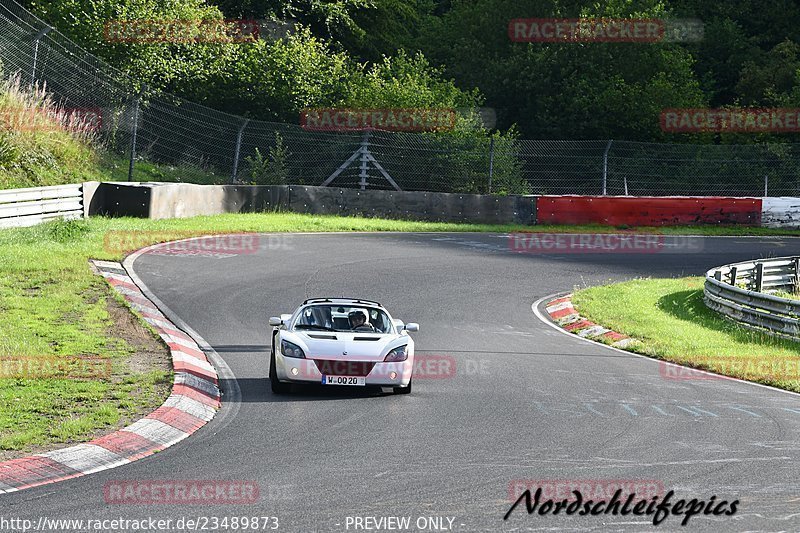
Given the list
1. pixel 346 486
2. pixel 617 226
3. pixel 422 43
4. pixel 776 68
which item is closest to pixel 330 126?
pixel 617 226

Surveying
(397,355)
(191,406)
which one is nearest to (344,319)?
(397,355)

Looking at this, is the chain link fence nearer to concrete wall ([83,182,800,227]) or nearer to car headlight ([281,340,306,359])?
concrete wall ([83,182,800,227])

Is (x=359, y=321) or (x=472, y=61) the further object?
(x=472, y=61)

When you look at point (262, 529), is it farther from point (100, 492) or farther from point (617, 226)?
point (617, 226)

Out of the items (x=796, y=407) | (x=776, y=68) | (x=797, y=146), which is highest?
(x=776, y=68)

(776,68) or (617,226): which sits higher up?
(776,68)

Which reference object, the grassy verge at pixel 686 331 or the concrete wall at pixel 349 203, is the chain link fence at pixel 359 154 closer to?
the concrete wall at pixel 349 203

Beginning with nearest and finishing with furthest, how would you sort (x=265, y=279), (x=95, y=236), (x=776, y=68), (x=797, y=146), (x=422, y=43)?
(x=265, y=279) → (x=95, y=236) → (x=797, y=146) → (x=776, y=68) → (x=422, y=43)

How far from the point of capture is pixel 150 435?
1031 cm

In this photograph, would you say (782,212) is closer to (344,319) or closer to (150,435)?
(344,319)

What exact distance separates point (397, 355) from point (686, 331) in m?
8.15

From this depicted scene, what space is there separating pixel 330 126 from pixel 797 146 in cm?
1515

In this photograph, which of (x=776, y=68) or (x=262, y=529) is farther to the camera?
(x=776, y=68)

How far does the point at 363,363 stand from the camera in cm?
1257
